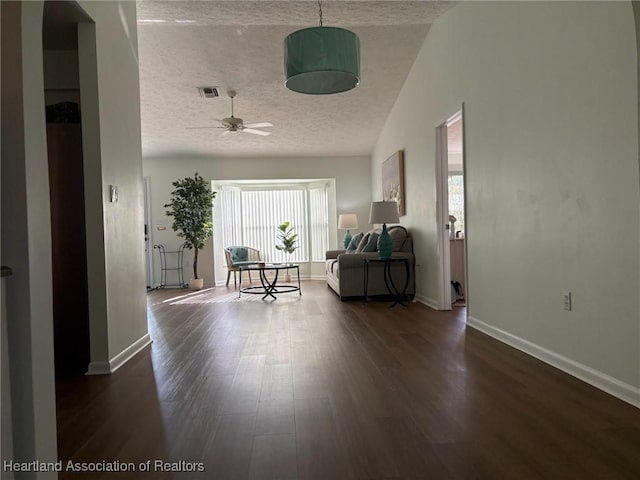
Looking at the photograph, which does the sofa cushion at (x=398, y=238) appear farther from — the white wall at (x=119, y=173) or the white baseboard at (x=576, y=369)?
the white wall at (x=119, y=173)

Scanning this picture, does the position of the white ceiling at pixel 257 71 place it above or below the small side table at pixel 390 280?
above

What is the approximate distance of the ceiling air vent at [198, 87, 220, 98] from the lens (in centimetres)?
610

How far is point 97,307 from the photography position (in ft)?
9.47

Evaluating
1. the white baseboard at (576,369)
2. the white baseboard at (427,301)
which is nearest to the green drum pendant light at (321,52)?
the white baseboard at (576,369)

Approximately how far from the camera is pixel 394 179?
6.74 meters

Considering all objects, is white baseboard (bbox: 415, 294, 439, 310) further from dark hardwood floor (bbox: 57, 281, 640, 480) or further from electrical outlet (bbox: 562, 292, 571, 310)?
electrical outlet (bbox: 562, 292, 571, 310)

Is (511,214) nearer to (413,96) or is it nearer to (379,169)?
(413,96)

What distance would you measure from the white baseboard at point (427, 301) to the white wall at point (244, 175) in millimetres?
3574

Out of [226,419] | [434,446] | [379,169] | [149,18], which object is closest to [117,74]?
[149,18]

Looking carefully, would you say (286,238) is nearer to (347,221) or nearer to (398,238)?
(347,221)

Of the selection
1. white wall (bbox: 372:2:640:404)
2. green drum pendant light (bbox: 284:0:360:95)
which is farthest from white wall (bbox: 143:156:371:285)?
green drum pendant light (bbox: 284:0:360:95)

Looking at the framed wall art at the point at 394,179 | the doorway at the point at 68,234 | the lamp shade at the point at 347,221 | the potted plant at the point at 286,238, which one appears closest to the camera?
the doorway at the point at 68,234

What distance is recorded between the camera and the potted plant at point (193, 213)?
8117mm

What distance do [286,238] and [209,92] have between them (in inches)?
161
